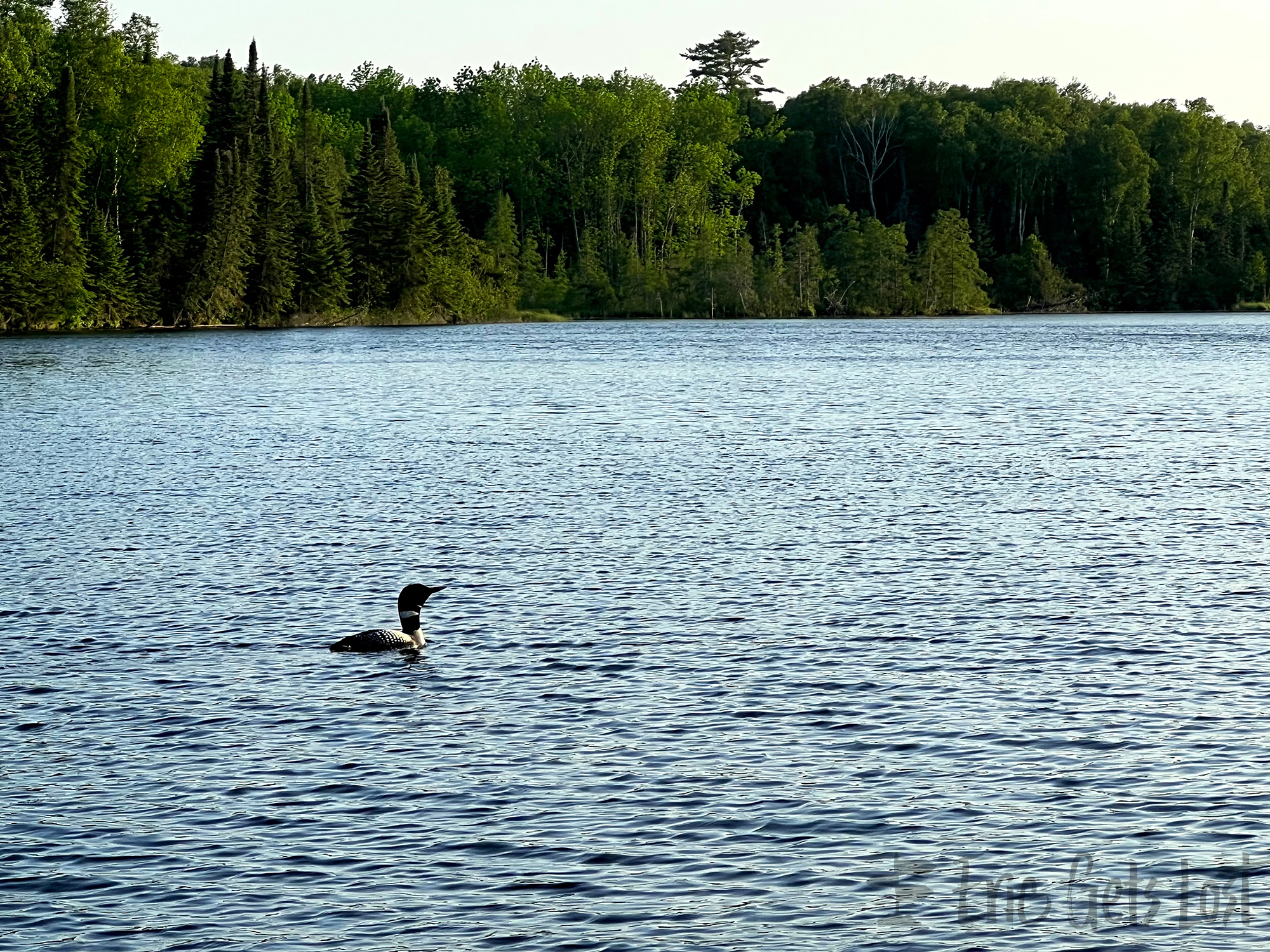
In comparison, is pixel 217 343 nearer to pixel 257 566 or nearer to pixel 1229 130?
pixel 257 566

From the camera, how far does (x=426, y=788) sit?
47.8 ft

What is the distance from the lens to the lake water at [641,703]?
11961mm

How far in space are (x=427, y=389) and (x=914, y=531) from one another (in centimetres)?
4193

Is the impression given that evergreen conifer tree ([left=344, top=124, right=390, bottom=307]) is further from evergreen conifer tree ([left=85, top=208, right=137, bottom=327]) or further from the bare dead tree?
the bare dead tree

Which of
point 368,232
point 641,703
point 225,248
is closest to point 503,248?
point 368,232

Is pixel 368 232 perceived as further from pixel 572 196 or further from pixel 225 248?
pixel 572 196

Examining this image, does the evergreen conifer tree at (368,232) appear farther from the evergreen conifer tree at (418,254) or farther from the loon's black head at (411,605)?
the loon's black head at (411,605)

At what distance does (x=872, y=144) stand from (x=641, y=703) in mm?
177980

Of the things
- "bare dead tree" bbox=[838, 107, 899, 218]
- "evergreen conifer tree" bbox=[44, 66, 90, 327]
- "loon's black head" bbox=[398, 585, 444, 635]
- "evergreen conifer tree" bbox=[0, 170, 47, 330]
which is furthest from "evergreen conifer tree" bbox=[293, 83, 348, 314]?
"loon's black head" bbox=[398, 585, 444, 635]

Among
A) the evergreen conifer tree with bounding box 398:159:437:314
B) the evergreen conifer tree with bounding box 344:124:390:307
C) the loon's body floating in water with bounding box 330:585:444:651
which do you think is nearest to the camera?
the loon's body floating in water with bounding box 330:585:444:651

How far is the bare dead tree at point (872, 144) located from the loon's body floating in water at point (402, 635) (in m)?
171

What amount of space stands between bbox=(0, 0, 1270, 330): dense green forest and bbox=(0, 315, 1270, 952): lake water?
87871mm

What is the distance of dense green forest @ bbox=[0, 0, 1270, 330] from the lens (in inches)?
5059

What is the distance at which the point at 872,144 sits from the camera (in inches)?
7456
